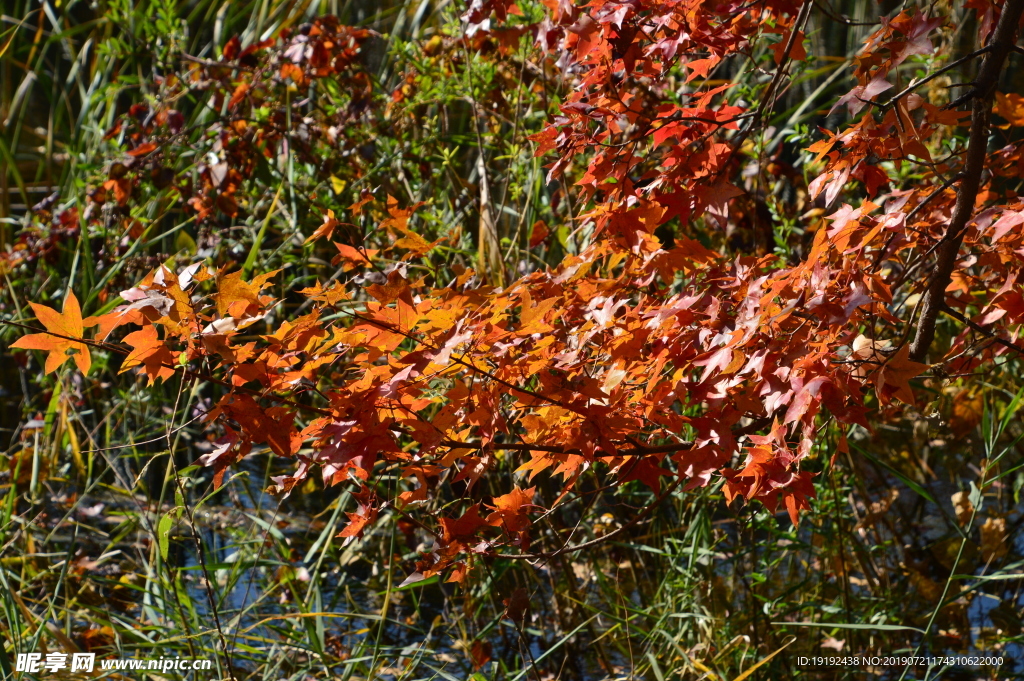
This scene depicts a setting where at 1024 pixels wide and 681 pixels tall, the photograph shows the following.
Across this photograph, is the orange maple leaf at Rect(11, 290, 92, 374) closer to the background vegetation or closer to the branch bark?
the background vegetation

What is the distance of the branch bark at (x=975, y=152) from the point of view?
3.45 feet

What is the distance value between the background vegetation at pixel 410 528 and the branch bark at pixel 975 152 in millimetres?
288

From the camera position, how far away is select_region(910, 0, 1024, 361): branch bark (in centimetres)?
105

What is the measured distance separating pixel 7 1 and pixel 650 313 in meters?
4.71

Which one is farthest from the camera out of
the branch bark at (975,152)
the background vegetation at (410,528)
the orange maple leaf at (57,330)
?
the background vegetation at (410,528)

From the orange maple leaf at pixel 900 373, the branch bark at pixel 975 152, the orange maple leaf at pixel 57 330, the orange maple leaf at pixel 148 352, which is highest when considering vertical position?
Answer: the branch bark at pixel 975 152

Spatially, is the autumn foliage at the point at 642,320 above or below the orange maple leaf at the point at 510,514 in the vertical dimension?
above

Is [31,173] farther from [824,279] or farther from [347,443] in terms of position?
[824,279]

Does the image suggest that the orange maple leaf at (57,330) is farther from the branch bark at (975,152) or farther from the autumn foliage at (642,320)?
the branch bark at (975,152)

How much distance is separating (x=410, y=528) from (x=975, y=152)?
4.18 ft

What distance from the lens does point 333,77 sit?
2312 mm

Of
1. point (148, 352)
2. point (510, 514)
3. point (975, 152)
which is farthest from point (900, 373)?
point (148, 352)

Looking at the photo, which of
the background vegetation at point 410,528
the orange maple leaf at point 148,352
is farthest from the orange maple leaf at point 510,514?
the orange maple leaf at point 148,352

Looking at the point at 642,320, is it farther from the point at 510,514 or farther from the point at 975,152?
the point at 975,152
